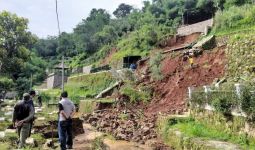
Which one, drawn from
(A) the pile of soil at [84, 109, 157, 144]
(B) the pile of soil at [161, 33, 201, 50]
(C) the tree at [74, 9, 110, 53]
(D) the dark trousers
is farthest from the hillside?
(C) the tree at [74, 9, 110, 53]

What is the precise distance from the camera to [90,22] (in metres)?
90.1

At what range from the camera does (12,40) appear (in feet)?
123

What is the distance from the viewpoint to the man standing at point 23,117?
35.5ft

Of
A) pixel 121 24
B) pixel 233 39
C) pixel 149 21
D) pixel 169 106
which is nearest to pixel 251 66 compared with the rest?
pixel 233 39

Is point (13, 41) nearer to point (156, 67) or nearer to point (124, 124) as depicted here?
point (156, 67)

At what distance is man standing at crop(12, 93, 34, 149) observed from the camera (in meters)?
10.8

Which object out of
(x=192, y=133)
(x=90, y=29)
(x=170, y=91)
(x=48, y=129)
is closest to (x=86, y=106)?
(x=170, y=91)

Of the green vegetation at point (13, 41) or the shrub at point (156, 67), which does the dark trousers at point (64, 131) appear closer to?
the shrub at point (156, 67)

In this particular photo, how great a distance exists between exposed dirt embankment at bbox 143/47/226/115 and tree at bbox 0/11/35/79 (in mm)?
14832

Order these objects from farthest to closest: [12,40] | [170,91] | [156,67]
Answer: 1. [12,40]
2. [156,67]
3. [170,91]

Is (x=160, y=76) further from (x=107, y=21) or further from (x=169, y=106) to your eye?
(x=107, y=21)

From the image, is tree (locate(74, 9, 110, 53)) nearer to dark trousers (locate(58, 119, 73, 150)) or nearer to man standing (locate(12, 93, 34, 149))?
dark trousers (locate(58, 119, 73, 150))

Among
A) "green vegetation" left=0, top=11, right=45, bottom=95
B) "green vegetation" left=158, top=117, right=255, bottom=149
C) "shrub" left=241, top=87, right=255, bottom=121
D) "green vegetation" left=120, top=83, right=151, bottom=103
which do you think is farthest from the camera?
"green vegetation" left=0, top=11, right=45, bottom=95

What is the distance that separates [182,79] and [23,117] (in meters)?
15.3
